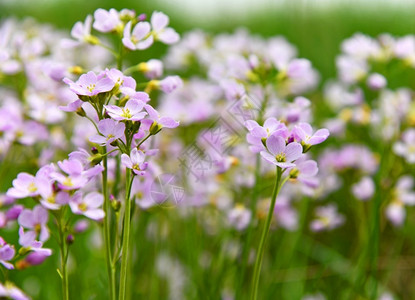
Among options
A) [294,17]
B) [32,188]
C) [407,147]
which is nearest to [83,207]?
[32,188]

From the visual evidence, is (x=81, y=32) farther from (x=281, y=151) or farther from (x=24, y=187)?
(x=281, y=151)

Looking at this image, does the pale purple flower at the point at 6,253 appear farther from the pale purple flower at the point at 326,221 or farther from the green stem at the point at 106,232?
the pale purple flower at the point at 326,221

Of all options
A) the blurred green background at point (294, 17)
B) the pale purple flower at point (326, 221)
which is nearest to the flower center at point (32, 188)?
the pale purple flower at point (326, 221)

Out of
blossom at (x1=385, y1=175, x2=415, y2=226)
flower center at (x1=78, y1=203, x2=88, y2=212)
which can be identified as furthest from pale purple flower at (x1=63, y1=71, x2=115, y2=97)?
blossom at (x1=385, y1=175, x2=415, y2=226)

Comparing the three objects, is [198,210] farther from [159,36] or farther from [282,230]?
[159,36]

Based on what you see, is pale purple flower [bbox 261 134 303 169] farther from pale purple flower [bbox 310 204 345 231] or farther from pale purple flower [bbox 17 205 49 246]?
pale purple flower [bbox 310 204 345 231]

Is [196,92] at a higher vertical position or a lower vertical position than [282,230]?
higher

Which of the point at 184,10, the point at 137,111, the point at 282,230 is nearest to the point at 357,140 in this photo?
the point at 282,230
